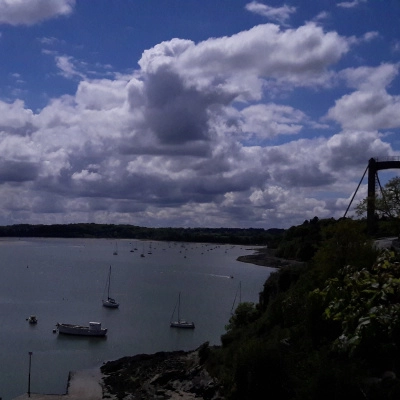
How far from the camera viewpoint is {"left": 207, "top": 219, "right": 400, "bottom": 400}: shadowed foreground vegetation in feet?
52.6

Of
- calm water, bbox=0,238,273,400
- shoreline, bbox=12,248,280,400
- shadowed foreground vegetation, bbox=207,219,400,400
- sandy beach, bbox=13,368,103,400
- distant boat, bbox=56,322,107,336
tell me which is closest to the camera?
shadowed foreground vegetation, bbox=207,219,400,400

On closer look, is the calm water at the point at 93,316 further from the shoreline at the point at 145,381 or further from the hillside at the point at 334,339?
the hillside at the point at 334,339

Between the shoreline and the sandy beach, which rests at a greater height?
the shoreline

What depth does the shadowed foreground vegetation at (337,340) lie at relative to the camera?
16.0 metres

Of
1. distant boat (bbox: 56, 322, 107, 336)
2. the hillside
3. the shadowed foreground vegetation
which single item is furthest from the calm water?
the shadowed foreground vegetation

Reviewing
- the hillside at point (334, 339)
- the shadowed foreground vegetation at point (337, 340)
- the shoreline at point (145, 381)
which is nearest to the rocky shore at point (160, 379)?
the shoreline at point (145, 381)

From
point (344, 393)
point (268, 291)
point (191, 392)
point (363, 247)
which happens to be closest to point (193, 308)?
point (268, 291)

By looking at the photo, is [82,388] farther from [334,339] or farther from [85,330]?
[334,339]

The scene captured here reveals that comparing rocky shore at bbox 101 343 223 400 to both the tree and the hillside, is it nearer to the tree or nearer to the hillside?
the hillside

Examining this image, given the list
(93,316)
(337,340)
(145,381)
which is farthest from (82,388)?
(93,316)

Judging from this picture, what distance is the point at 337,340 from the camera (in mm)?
17391

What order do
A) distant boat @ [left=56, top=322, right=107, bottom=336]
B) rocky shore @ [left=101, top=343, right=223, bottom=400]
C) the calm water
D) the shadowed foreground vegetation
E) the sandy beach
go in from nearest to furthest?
the shadowed foreground vegetation < rocky shore @ [left=101, top=343, right=223, bottom=400] < the sandy beach < the calm water < distant boat @ [left=56, top=322, right=107, bottom=336]

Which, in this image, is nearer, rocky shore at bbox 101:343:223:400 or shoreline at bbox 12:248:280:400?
rocky shore at bbox 101:343:223:400

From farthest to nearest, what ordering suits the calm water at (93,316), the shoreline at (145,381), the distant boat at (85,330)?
the distant boat at (85,330) < the calm water at (93,316) < the shoreline at (145,381)
